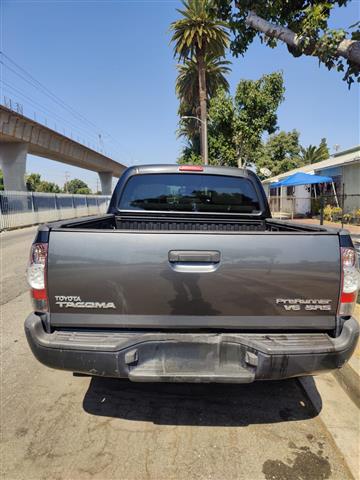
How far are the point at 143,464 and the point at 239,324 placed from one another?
1.14 m

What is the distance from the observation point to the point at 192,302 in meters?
2.30

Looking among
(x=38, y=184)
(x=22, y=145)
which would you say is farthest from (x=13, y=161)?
(x=38, y=184)

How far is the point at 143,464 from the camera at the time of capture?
2357 mm

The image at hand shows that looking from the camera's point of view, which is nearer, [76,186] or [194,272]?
[194,272]

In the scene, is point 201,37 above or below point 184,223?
above

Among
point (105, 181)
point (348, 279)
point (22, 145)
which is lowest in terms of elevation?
point (348, 279)

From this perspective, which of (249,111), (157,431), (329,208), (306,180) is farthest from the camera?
(249,111)

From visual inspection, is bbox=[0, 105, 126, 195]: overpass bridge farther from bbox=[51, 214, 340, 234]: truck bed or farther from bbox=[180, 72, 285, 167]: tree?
bbox=[51, 214, 340, 234]: truck bed

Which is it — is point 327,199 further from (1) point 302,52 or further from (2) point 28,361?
(2) point 28,361

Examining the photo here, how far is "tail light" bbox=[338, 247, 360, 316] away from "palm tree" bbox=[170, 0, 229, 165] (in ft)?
75.1

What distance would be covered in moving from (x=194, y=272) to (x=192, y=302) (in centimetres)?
20

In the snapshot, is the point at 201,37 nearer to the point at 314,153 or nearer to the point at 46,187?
the point at 314,153

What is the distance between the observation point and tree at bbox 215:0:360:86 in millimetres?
5469

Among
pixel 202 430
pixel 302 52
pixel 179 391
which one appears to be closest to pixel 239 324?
pixel 202 430
